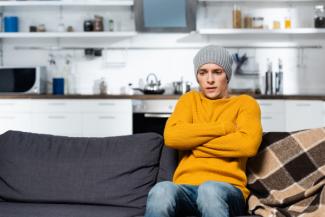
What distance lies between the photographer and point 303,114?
17.3 ft

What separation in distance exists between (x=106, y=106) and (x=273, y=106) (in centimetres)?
164

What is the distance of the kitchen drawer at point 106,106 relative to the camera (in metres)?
5.37

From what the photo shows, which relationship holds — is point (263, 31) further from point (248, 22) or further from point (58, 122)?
point (58, 122)

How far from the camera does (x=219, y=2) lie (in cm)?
599

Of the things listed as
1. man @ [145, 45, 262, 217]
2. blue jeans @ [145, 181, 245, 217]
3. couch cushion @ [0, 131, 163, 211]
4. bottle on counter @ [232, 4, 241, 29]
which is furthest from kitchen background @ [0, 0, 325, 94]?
blue jeans @ [145, 181, 245, 217]

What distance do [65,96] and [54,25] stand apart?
1.14 meters

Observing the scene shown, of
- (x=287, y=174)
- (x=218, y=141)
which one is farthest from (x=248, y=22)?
(x=218, y=141)

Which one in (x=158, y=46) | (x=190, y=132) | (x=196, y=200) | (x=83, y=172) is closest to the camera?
(x=196, y=200)

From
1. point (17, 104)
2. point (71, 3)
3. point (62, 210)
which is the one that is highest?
point (71, 3)

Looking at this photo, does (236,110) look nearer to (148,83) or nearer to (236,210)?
(236,210)

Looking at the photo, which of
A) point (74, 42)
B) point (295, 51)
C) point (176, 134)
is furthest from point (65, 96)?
point (176, 134)

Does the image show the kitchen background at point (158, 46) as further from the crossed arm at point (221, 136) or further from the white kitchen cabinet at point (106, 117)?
the crossed arm at point (221, 136)

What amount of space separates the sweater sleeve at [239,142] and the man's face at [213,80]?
0.56 feet

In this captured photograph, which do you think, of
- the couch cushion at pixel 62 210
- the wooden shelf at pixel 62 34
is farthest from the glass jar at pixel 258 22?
the couch cushion at pixel 62 210
